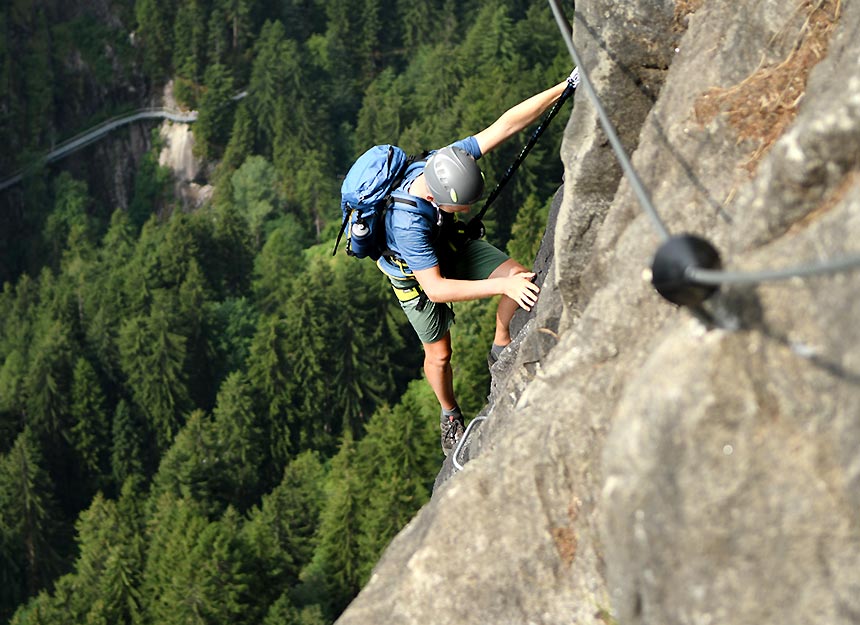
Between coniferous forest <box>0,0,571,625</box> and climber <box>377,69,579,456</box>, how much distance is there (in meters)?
40.3

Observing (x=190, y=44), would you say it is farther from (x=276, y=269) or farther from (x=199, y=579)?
(x=199, y=579)

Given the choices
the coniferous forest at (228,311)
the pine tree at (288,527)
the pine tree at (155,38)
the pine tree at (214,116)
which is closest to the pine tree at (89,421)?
the coniferous forest at (228,311)

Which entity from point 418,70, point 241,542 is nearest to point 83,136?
point 418,70

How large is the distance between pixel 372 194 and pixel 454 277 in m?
1.49

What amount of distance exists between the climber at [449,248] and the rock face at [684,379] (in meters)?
0.80

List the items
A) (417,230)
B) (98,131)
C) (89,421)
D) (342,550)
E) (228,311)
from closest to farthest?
(417,230) → (342,550) → (89,421) → (228,311) → (98,131)

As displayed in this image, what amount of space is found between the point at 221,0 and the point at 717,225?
11873cm

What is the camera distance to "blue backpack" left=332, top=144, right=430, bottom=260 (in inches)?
436

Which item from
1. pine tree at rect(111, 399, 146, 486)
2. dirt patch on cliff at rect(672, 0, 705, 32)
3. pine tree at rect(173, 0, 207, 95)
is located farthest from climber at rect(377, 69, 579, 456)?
pine tree at rect(173, 0, 207, 95)

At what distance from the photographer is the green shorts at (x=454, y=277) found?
39.5 ft

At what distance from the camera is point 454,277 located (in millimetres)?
12141

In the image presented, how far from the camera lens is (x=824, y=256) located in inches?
223

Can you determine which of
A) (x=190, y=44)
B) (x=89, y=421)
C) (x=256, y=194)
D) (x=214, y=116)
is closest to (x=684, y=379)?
(x=89, y=421)

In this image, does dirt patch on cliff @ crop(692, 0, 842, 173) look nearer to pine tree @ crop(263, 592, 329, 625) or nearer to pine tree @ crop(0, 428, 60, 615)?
pine tree @ crop(263, 592, 329, 625)
